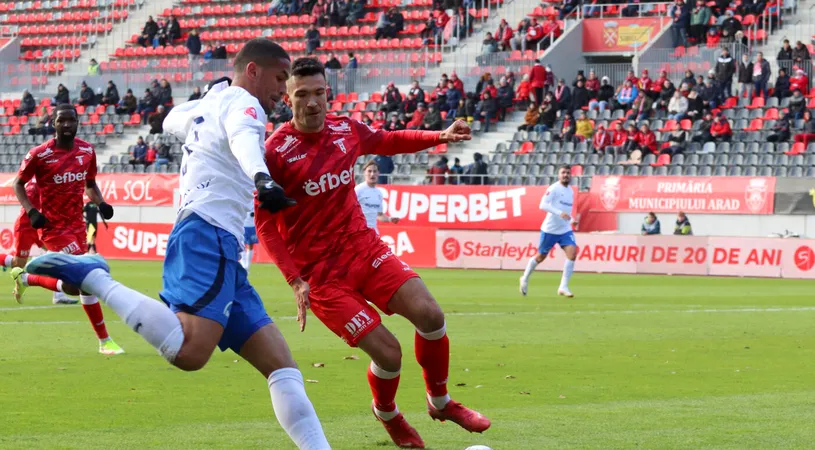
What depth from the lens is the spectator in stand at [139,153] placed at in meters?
42.6

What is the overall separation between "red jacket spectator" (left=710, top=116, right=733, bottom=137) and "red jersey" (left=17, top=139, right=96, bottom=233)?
2274cm

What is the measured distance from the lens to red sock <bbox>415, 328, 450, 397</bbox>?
8.17 metres

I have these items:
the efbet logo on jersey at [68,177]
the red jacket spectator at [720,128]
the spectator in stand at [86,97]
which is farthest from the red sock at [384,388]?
the spectator in stand at [86,97]

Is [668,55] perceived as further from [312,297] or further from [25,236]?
[312,297]

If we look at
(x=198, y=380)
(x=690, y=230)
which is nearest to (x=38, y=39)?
(x=690, y=230)

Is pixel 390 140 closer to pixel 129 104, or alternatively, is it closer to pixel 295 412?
pixel 295 412

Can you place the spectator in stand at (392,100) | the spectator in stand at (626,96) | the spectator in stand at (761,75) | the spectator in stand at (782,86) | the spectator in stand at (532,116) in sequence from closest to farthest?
the spectator in stand at (782,86) → the spectator in stand at (761,75) → the spectator in stand at (626,96) → the spectator in stand at (532,116) → the spectator in stand at (392,100)

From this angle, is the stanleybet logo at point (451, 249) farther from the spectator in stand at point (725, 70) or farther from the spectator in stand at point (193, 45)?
the spectator in stand at point (193, 45)

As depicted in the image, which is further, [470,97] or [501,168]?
[470,97]

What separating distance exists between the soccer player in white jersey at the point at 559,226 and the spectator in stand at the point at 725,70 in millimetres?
13668

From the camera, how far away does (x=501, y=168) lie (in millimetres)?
36844

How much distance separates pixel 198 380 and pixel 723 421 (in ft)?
14.1

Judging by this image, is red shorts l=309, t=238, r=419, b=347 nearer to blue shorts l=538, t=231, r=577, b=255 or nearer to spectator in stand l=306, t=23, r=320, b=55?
blue shorts l=538, t=231, r=577, b=255

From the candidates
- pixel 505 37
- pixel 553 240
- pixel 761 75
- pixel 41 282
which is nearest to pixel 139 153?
pixel 505 37
